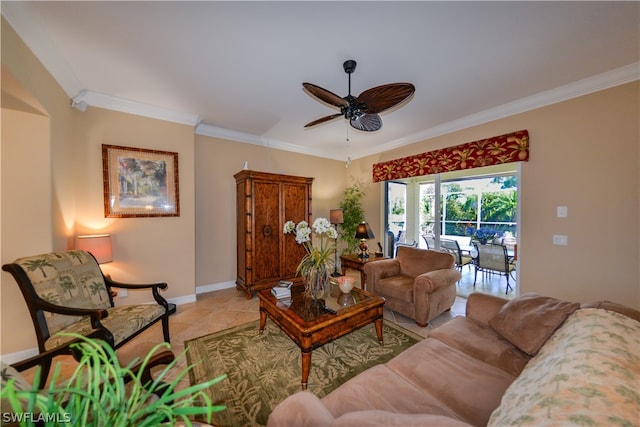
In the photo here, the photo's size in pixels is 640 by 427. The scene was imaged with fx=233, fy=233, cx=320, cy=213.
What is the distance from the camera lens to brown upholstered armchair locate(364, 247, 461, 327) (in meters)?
2.64

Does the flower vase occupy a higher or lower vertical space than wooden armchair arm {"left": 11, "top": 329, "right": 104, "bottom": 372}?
higher

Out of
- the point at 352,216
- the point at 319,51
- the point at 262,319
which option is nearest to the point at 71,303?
the point at 262,319

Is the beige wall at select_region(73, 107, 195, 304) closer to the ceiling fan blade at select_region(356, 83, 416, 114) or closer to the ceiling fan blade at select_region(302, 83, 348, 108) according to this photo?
the ceiling fan blade at select_region(302, 83, 348, 108)

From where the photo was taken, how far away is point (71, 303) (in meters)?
1.91

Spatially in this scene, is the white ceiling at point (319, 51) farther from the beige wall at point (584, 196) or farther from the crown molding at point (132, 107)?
the beige wall at point (584, 196)

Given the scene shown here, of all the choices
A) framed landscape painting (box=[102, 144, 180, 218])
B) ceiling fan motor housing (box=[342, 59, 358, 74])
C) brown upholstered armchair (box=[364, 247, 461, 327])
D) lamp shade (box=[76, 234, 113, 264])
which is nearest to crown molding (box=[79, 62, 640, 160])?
framed landscape painting (box=[102, 144, 180, 218])

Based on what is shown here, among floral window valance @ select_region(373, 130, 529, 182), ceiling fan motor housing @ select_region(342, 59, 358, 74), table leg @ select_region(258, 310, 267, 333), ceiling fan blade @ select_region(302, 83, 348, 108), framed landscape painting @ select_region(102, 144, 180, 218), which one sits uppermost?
ceiling fan motor housing @ select_region(342, 59, 358, 74)

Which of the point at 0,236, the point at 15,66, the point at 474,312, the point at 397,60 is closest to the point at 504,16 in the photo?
the point at 397,60

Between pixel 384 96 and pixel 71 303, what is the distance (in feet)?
10.1

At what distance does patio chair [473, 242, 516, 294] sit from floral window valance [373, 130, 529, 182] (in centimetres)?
124

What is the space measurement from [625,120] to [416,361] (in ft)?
10.4

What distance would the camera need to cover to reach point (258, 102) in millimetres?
2930

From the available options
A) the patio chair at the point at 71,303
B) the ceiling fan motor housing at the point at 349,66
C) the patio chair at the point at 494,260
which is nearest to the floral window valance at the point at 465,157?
the patio chair at the point at 494,260

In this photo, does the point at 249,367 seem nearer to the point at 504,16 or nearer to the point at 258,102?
the point at 258,102
